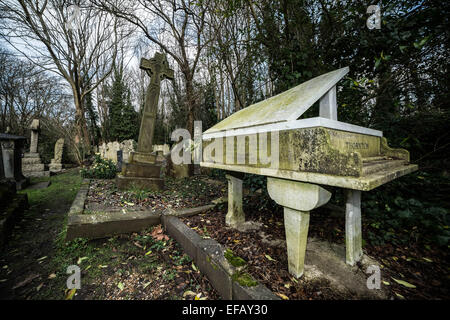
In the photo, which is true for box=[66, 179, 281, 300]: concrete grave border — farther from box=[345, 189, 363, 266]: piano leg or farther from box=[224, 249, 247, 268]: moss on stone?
A: box=[345, 189, 363, 266]: piano leg

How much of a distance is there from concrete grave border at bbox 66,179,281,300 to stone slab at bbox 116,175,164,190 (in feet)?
2.44

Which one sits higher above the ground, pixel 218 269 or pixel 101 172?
pixel 101 172

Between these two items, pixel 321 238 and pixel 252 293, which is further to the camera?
pixel 321 238

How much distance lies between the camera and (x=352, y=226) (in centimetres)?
174

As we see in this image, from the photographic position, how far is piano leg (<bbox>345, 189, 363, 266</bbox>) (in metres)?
1.74

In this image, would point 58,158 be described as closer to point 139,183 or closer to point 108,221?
point 139,183

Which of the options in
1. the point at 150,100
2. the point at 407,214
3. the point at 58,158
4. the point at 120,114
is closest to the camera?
the point at 407,214

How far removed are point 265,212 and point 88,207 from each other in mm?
3207

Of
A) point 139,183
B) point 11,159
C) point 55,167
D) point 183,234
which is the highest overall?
point 11,159

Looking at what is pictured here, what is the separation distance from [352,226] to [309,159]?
997 mm

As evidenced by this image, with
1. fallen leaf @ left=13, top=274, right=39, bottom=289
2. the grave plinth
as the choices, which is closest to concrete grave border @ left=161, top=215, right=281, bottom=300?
fallen leaf @ left=13, top=274, right=39, bottom=289

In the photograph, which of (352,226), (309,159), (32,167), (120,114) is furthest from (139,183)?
(120,114)

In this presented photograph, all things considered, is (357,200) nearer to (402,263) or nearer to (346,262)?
(346,262)

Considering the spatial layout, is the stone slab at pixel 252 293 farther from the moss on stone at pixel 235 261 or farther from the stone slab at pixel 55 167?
the stone slab at pixel 55 167
